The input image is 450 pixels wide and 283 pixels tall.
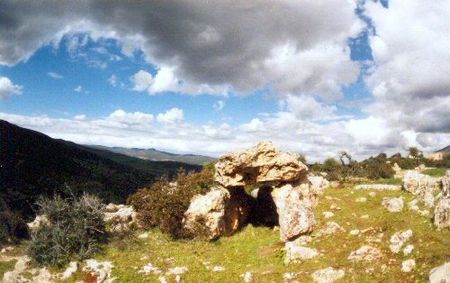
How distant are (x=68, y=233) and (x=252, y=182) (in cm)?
1428

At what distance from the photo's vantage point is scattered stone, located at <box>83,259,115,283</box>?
2433cm

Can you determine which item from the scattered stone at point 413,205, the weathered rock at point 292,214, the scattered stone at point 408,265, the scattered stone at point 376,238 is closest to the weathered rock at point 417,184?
the scattered stone at point 413,205

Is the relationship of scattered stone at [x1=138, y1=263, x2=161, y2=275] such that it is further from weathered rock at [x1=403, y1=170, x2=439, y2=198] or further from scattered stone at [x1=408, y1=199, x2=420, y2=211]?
weathered rock at [x1=403, y1=170, x2=439, y2=198]

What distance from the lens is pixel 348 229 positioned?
90.1ft

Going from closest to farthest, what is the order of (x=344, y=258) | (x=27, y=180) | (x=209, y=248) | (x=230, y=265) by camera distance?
(x=344, y=258)
(x=230, y=265)
(x=209, y=248)
(x=27, y=180)

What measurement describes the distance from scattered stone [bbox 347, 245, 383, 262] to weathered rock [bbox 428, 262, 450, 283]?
4.15 metres

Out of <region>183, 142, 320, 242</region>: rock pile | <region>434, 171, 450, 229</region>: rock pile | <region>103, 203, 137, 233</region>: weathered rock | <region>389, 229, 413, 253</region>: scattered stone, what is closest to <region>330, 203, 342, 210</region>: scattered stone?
<region>183, 142, 320, 242</region>: rock pile

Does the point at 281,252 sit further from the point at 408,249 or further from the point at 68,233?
the point at 68,233

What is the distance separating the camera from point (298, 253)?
25.2 meters

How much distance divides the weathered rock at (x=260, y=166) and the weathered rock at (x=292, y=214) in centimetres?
127

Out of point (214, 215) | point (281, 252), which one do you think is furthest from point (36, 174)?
point (281, 252)

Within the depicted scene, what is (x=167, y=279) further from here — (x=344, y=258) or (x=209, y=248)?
(x=344, y=258)

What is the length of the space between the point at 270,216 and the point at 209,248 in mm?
7598

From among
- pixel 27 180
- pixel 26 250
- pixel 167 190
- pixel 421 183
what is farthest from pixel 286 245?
pixel 27 180
